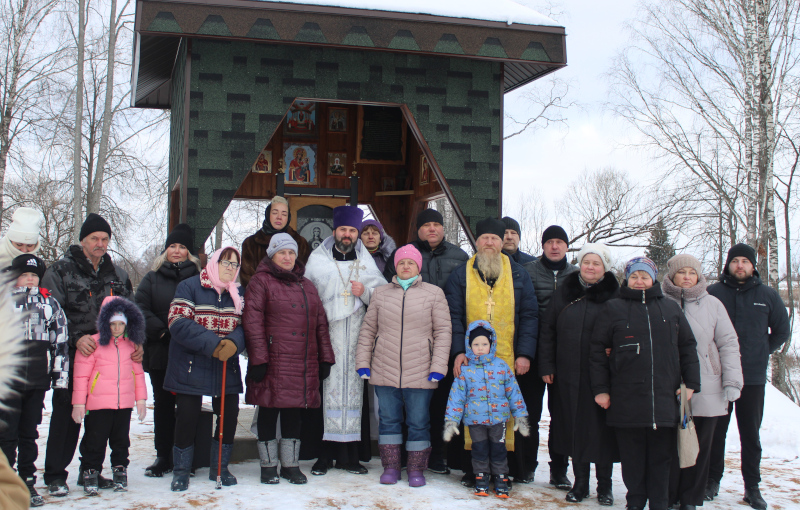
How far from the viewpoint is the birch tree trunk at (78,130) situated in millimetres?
15672

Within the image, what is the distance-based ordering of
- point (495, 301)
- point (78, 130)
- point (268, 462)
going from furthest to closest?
1. point (78, 130)
2. point (495, 301)
3. point (268, 462)

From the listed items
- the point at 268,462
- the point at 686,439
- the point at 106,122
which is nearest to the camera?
the point at 686,439

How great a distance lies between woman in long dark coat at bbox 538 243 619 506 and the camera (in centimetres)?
444

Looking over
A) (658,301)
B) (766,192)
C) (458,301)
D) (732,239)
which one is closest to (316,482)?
(458,301)

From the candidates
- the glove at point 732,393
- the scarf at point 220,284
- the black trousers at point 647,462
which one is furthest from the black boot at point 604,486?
the scarf at point 220,284

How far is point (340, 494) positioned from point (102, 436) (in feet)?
4.99

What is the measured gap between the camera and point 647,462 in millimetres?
4215

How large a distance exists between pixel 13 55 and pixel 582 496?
15879mm

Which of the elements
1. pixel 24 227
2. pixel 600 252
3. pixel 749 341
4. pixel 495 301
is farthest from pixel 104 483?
pixel 749 341

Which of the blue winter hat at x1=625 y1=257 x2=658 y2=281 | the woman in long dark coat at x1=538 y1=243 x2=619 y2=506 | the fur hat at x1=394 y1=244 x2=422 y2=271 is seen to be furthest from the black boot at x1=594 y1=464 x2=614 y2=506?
the fur hat at x1=394 y1=244 x2=422 y2=271

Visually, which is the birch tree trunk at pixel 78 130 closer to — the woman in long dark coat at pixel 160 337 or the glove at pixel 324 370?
the woman in long dark coat at pixel 160 337

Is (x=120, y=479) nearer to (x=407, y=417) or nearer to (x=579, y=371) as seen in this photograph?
(x=407, y=417)

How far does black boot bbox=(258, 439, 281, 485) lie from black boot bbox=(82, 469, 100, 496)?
1004 millimetres

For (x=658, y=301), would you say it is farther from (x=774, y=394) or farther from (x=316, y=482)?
(x=774, y=394)
